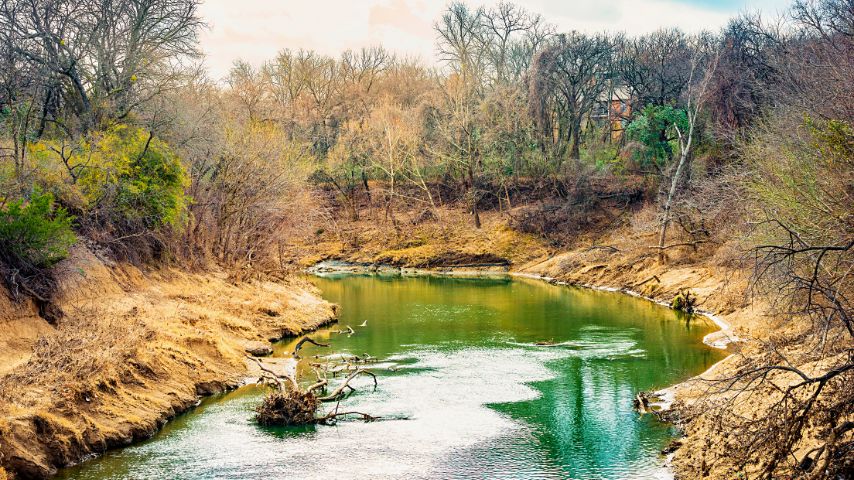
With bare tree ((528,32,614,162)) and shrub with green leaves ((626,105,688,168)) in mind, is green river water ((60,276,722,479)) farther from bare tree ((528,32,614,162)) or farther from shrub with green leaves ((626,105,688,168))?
bare tree ((528,32,614,162))

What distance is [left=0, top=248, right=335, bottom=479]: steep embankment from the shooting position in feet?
55.2

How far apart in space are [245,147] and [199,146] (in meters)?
3.87

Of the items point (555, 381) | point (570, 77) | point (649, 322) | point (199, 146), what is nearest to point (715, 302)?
point (649, 322)

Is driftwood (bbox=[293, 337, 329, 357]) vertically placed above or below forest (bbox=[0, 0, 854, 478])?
below

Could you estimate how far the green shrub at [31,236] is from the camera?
21859mm

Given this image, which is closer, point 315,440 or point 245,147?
point 315,440

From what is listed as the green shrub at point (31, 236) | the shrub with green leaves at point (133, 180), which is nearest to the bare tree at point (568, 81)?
the shrub with green leaves at point (133, 180)

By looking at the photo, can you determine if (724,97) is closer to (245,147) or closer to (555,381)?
(245,147)

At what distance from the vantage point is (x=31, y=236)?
870 inches

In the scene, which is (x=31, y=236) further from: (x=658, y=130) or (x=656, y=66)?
(x=656, y=66)

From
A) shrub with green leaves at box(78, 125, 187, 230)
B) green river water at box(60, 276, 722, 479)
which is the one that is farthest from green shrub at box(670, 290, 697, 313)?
shrub with green leaves at box(78, 125, 187, 230)

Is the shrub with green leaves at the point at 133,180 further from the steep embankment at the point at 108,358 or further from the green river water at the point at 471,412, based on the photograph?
the green river water at the point at 471,412

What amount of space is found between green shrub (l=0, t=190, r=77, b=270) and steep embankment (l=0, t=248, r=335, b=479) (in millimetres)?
1265

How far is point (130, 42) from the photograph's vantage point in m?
36.0
